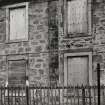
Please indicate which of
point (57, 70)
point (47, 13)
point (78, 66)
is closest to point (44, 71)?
point (57, 70)

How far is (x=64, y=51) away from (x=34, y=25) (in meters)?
2.15

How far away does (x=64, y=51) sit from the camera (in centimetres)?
1591

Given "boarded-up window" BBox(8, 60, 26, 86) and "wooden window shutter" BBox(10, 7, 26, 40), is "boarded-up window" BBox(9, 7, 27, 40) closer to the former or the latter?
"wooden window shutter" BBox(10, 7, 26, 40)

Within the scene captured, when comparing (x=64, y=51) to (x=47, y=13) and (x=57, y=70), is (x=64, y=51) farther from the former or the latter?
(x=47, y=13)

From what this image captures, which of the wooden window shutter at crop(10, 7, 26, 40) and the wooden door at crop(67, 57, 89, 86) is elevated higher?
the wooden window shutter at crop(10, 7, 26, 40)


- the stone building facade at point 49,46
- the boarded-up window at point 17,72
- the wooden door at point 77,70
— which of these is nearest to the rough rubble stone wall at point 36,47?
the stone building facade at point 49,46

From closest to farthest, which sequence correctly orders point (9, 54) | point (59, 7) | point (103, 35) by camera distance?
point (103, 35), point (59, 7), point (9, 54)

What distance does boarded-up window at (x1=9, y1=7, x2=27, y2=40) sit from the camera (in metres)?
17.4

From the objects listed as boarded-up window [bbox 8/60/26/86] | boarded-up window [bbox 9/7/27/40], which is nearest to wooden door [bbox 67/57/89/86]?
boarded-up window [bbox 8/60/26/86]

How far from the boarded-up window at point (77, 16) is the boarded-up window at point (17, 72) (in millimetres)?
3111

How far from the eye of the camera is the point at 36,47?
1672cm

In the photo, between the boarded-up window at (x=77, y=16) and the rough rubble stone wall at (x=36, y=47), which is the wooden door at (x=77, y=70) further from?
the boarded-up window at (x=77, y=16)

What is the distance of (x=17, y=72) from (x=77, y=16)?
4.21m

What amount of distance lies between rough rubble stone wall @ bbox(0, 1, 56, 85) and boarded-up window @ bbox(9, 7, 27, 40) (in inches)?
15.4
